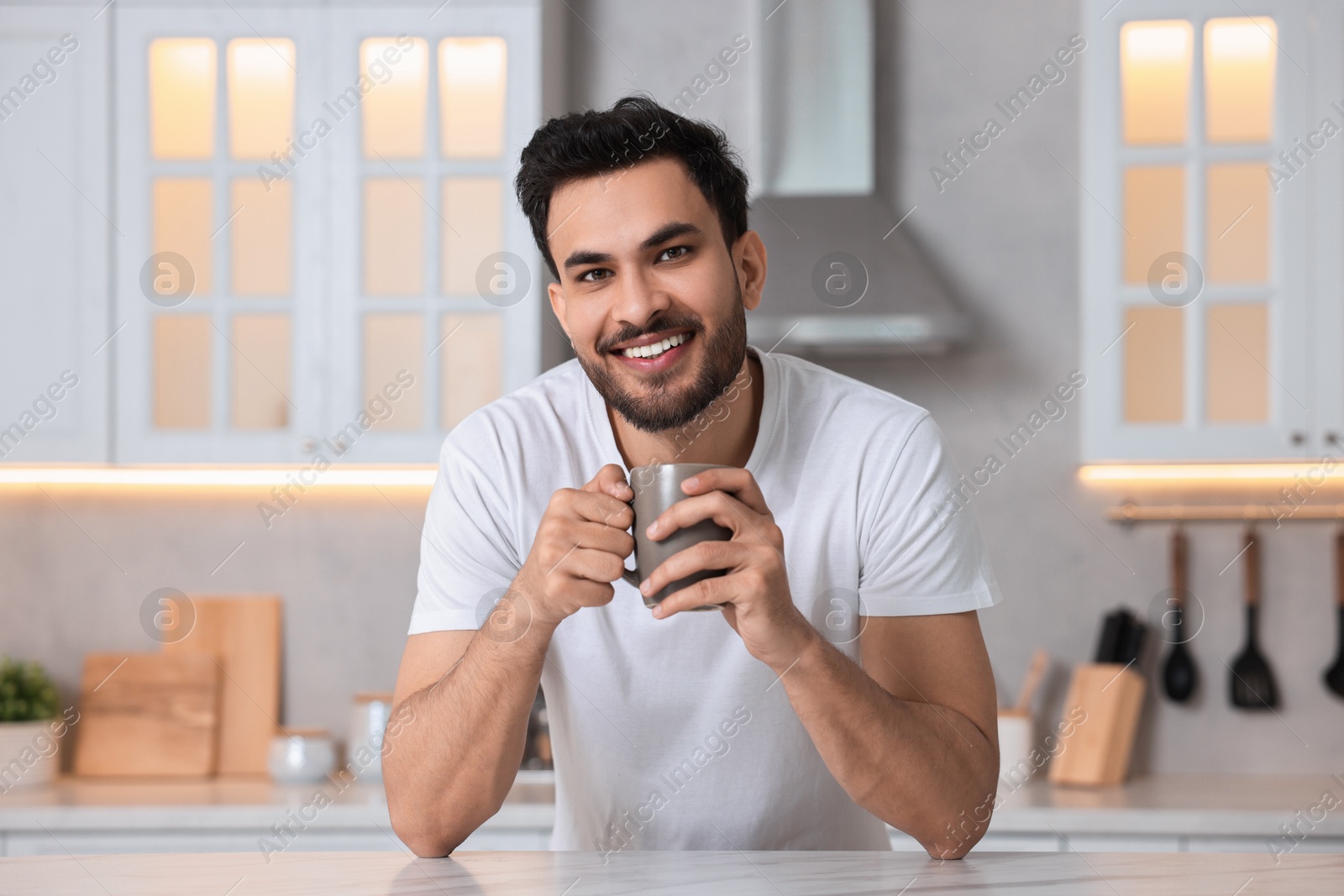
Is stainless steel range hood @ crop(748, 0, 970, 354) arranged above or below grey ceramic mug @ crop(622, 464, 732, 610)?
above

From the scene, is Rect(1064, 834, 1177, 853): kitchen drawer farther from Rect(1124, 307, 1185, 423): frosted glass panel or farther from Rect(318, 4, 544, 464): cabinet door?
Rect(318, 4, 544, 464): cabinet door

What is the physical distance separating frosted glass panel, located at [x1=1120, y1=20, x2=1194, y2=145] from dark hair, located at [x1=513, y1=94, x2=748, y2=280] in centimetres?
144

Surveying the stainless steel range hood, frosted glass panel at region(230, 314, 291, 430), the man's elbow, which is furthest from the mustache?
frosted glass panel at region(230, 314, 291, 430)

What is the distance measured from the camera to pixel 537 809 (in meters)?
2.10

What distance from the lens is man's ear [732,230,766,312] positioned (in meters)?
1.37

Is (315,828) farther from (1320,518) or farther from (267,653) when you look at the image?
(1320,518)

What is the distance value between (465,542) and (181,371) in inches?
58.2

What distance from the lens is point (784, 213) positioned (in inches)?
96.6

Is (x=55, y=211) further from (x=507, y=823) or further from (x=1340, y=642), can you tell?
(x=1340, y=642)

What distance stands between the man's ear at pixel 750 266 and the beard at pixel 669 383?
138 mm

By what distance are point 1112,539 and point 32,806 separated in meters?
2.29

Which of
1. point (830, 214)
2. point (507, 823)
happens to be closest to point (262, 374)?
point (507, 823)

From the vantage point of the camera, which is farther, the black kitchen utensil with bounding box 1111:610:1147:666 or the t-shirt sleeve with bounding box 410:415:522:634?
the black kitchen utensil with bounding box 1111:610:1147:666

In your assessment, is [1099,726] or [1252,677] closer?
[1099,726]
